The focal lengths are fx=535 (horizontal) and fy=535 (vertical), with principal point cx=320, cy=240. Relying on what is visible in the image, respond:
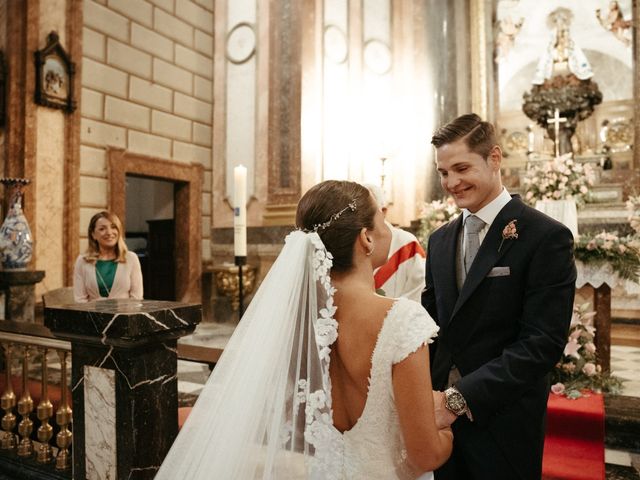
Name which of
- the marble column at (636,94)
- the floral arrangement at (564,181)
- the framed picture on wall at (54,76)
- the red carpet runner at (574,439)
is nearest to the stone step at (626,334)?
the marble column at (636,94)

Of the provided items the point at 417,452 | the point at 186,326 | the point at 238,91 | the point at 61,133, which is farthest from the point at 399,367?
the point at 238,91

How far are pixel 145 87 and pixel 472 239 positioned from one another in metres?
6.41

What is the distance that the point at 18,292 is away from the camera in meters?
4.76

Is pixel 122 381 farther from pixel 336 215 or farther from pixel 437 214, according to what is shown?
pixel 437 214

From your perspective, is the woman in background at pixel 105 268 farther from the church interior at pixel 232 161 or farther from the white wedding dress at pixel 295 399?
the white wedding dress at pixel 295 399

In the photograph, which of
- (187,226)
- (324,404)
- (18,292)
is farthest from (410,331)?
(187,226)

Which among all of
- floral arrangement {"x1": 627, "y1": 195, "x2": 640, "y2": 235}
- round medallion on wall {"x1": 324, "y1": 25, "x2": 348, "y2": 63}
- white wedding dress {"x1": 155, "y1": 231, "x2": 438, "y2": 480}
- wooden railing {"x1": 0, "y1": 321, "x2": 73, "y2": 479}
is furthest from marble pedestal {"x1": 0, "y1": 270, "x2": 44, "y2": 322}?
floral arrangement {"x1": 627, "y1": 195, "x2": 640, "y2": 235}

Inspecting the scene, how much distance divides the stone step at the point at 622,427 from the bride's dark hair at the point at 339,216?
2749 mm

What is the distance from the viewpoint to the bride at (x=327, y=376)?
1.26 m

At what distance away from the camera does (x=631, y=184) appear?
312 inches

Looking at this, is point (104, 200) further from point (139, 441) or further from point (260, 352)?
point (260, 352)

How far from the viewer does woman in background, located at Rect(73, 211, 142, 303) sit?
151 inches

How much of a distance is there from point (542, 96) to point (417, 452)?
9.01m

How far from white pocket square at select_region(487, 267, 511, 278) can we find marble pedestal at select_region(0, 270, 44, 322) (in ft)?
14.7
